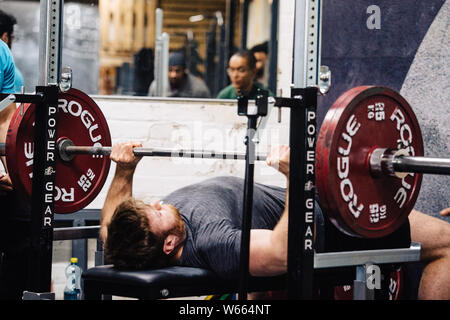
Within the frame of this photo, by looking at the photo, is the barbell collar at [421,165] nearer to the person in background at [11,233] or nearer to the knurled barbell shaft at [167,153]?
the knurled barbell shaft at [167,153]

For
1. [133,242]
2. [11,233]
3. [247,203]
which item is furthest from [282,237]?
[11,233]

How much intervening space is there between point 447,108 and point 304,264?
130cm

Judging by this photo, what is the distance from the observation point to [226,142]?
13.9 feet

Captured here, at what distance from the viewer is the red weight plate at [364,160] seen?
2.48 metres

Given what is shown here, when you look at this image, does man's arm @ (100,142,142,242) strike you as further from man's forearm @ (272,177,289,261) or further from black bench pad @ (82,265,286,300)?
man's forearm @ (272,177,289,261)

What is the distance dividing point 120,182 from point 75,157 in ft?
0.77

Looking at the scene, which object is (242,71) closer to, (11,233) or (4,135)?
(4,135)

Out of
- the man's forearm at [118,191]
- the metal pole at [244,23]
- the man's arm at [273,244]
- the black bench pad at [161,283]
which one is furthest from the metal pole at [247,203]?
the metal pole at [244,23]

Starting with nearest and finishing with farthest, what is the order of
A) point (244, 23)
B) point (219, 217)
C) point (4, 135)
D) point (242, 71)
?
1. point (219, 217)
2. point (4, 135)
3. point (242, 71)
4. point (244, 23)

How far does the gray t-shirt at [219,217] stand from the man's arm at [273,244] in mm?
69

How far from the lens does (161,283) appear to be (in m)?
2.70

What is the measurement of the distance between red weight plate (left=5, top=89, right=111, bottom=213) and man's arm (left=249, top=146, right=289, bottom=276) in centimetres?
92
